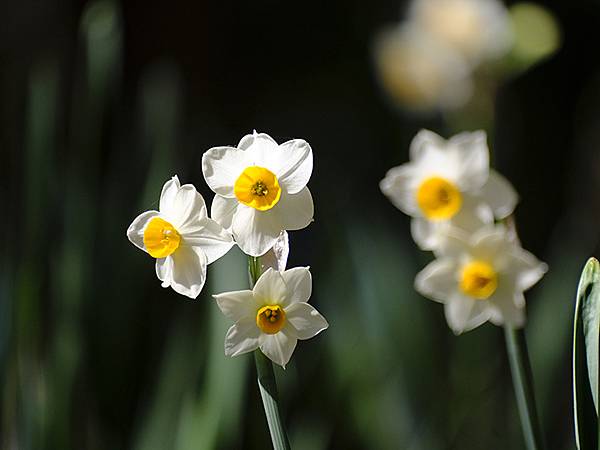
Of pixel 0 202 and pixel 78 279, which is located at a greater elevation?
pixel 0 202

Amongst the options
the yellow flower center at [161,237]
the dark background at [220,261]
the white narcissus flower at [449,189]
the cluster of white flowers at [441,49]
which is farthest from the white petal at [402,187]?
the cluster of white flowers at [441,49]

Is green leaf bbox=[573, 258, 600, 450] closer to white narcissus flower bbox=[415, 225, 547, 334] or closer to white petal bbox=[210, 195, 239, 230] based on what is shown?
white narcissus flower bbox=[415, 225, 547, 334]

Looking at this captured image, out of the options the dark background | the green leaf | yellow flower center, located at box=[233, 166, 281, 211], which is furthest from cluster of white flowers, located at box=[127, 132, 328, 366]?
the dark background

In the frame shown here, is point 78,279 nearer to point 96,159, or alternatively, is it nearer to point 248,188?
point 96,159

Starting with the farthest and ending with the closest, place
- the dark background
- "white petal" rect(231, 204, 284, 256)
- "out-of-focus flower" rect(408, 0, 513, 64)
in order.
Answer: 1. "out-of-focus flower" rect(408, 0, 513, 64)
2. the dark background
3. "white petal" rect(231, 204, 284, 256)

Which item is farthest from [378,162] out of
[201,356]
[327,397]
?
[201,356]

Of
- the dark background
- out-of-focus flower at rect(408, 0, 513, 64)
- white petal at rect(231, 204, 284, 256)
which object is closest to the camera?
white petal at rect(231, 204, 284, 256)

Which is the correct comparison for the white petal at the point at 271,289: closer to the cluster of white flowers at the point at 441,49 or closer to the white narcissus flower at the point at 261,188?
the white narcissus flower at the point at 261,188

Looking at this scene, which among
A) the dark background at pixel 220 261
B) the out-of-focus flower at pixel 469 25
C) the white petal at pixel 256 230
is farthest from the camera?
the out-of-focus flower at pixel 469 25
